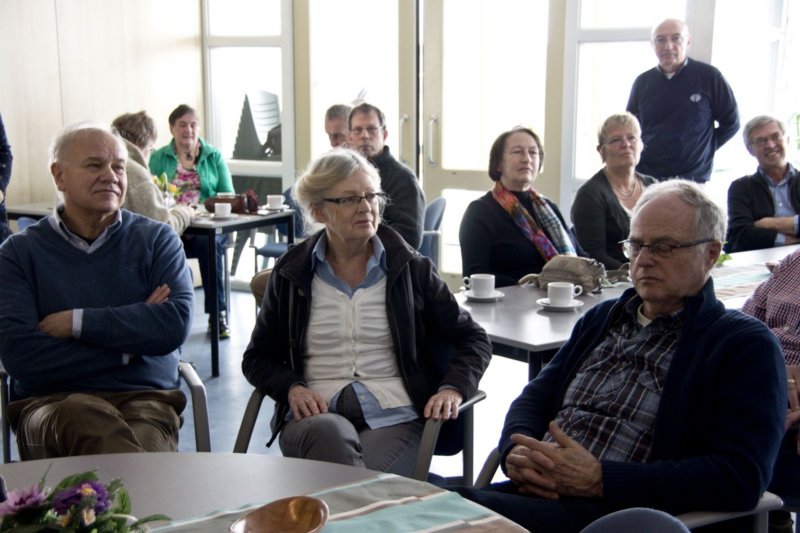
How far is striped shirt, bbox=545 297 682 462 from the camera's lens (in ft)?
6.20

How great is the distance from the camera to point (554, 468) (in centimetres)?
182

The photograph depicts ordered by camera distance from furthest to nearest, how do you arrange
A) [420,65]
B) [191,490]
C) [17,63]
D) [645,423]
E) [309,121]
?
[309,121], [420,65], [17,63], [645,423], [191,490]

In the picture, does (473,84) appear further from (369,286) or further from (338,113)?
(369,286)

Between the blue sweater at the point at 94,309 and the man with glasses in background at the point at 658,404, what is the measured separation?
103cm

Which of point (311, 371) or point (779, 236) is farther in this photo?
point (779, 236)

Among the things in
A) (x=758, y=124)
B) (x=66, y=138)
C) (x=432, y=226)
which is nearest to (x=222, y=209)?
(x=432, y=226)

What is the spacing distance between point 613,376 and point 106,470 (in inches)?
42.8

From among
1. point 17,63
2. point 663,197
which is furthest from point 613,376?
point 17,63

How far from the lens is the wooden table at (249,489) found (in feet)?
4.31

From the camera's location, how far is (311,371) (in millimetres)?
2451

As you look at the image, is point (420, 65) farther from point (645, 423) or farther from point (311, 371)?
point (645, 423)

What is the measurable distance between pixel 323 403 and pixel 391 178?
2181 mm

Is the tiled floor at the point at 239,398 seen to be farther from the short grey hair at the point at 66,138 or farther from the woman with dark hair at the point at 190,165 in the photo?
the short grey hair at the point at 66,138

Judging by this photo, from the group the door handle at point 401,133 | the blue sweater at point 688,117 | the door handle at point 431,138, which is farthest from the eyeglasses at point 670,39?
the door handle at point 401,133
